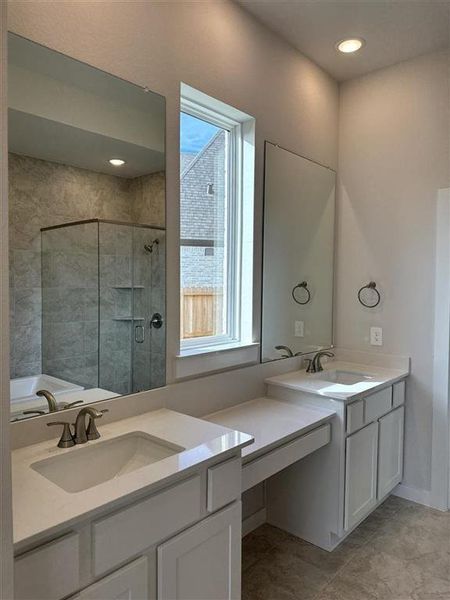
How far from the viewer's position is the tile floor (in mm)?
1940

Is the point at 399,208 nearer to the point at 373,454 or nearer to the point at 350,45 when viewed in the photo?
the point at 350,45

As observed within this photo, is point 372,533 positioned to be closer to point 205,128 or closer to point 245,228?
point 245,228

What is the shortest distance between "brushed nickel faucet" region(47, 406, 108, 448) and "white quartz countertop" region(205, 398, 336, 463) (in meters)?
0.58

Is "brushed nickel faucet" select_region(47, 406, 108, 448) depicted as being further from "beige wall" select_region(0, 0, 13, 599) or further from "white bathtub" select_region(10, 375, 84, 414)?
"beige wall" select_region(0, 0, 13, 599)

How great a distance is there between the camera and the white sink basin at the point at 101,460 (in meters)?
1.35

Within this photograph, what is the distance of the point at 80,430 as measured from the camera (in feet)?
4.79

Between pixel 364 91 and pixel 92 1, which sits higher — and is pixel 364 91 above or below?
above

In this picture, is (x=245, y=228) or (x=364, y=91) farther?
(x=364, y=91)

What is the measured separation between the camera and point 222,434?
1.54 meters

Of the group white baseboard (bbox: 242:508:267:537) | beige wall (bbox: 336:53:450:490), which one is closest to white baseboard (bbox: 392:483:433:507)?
beige wall (bbox: 336:53:450:490)

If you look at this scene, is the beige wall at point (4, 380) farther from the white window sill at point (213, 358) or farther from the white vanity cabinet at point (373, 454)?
the white vanity cabinet at point (373, 454)

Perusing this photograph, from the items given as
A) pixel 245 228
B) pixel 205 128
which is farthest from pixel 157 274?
pixel 205 128

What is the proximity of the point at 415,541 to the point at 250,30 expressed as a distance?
295 cm

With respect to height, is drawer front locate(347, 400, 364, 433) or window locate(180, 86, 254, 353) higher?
window locate(180, 86, 254, 353)
